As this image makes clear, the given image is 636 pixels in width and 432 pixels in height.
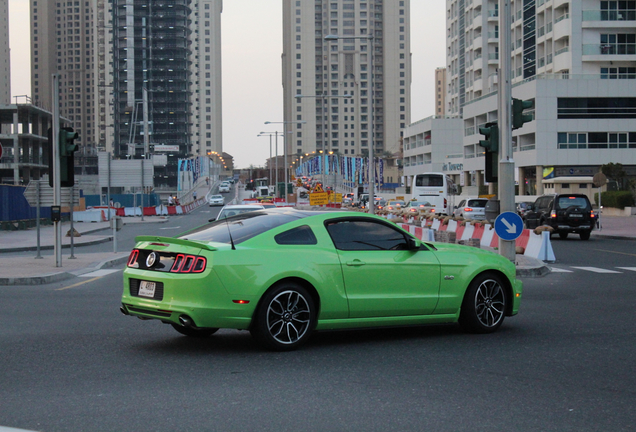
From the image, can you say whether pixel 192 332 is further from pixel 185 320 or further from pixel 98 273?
pixel 98 273

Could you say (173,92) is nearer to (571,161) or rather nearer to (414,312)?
(571,161)

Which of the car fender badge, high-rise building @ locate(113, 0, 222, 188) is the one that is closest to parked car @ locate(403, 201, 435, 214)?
the car fender badge

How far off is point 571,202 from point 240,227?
2355 cm

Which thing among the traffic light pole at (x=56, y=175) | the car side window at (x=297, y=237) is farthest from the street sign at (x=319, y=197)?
the car side window at (x=297, y=237)

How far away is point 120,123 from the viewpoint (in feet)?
524

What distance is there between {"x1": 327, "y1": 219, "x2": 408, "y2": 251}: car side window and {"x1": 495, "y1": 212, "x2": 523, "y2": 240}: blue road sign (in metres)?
7.99

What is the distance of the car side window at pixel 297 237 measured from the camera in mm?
8008

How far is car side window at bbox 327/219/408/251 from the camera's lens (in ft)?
27.3

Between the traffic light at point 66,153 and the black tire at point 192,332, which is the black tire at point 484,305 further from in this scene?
the traffic light at point 66,153

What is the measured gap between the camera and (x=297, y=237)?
26.6 feet

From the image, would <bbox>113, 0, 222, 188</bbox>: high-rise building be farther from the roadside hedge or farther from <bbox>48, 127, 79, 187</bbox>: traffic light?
<bbox>48, 127, 79, 187</bbox>: traffic light

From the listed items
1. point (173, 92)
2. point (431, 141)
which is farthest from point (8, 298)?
point (173, 92)

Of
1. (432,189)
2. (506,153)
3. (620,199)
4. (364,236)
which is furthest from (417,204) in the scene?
(364,236)

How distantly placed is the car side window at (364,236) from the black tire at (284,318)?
2.63 feet
